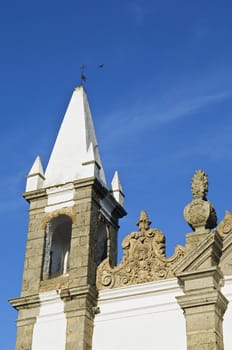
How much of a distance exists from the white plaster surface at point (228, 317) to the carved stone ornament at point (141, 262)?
156 cm

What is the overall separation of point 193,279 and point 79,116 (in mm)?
7578

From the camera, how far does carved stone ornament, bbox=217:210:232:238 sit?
19.7 metres

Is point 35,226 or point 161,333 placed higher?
point 35,226

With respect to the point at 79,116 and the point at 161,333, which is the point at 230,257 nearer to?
the point at 161,333

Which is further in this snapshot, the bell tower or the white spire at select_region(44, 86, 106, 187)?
the white spire at select_region(44, 86, 106, 187)

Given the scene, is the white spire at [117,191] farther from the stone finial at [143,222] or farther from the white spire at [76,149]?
the stone finial at [143,222]

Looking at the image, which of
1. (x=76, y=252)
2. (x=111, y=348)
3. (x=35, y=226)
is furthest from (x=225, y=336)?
(x=35, y=226)

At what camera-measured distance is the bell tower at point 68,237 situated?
20.5 metres

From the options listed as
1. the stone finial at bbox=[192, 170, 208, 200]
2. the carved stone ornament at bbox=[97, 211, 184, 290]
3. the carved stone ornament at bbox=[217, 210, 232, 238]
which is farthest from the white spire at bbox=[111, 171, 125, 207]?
the carved stone ornament at bbox=[217, 210, 232, 238]

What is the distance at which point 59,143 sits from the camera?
24359 mm

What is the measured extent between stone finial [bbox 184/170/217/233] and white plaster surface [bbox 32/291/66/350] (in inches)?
161

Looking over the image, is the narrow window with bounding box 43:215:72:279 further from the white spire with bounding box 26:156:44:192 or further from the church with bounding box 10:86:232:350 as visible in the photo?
the white spire with bounding box 26:156:44:192

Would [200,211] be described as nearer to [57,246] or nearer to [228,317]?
[228,317]

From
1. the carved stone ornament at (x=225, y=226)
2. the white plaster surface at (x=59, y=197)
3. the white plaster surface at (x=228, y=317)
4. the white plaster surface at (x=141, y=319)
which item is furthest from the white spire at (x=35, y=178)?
the white plaster surface at (x=228, y=317)
